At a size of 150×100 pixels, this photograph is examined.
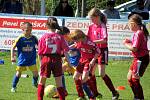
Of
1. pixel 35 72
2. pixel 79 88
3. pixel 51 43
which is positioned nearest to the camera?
pixel 51 43

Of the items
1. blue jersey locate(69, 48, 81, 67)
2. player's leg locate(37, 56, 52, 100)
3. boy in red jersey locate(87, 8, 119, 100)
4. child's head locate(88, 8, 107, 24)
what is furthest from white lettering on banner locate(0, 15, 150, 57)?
player's leg locate(37, 56, 52, 100)

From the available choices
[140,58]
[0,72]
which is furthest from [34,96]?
[0,72]

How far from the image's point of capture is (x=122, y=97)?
11.2 m

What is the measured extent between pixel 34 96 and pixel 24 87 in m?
1.21

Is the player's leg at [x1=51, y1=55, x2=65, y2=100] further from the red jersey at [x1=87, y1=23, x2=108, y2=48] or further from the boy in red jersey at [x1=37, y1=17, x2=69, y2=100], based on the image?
the red jersey at [x1=87, y1=23, x2=108, y2=48]

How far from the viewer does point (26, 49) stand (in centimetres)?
1199

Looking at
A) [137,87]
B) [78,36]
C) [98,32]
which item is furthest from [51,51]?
[137,87]

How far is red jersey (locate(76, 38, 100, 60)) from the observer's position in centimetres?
996

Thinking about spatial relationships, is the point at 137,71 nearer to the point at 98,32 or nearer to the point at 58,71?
the point at 98,32

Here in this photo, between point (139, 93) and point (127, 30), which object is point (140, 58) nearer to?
point (139, 93)

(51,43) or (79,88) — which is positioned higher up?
(51,43)

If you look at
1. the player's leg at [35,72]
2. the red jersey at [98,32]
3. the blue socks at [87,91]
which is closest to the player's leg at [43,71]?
the blue socks at [87,91]

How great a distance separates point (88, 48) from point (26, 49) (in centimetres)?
237

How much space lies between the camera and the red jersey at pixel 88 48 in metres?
9.96
